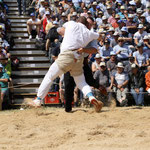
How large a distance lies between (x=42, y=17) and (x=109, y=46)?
4.14m

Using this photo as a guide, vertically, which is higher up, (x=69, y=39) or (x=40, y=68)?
(x=69, y=39)

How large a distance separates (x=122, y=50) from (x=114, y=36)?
797mm

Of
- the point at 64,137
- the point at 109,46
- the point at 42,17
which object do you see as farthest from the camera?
the point at 42,17

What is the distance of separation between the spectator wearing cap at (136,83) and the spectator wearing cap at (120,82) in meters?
0.26

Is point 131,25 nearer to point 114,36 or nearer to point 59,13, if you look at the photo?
point 114,36

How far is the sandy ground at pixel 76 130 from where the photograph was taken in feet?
19.1

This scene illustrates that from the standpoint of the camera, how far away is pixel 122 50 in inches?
541

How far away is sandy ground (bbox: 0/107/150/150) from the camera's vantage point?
19.1 feet

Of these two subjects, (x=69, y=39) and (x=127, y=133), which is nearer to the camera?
(x=127, y=133)

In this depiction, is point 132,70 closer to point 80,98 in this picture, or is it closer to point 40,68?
point 80,98

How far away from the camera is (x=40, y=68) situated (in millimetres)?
14672

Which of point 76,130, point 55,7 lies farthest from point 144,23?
point 76,130

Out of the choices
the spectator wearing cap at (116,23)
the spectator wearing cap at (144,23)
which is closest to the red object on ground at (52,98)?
the spectator wearing cap at (116,23)

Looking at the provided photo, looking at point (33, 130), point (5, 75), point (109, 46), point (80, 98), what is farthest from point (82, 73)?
point (109, 46)
